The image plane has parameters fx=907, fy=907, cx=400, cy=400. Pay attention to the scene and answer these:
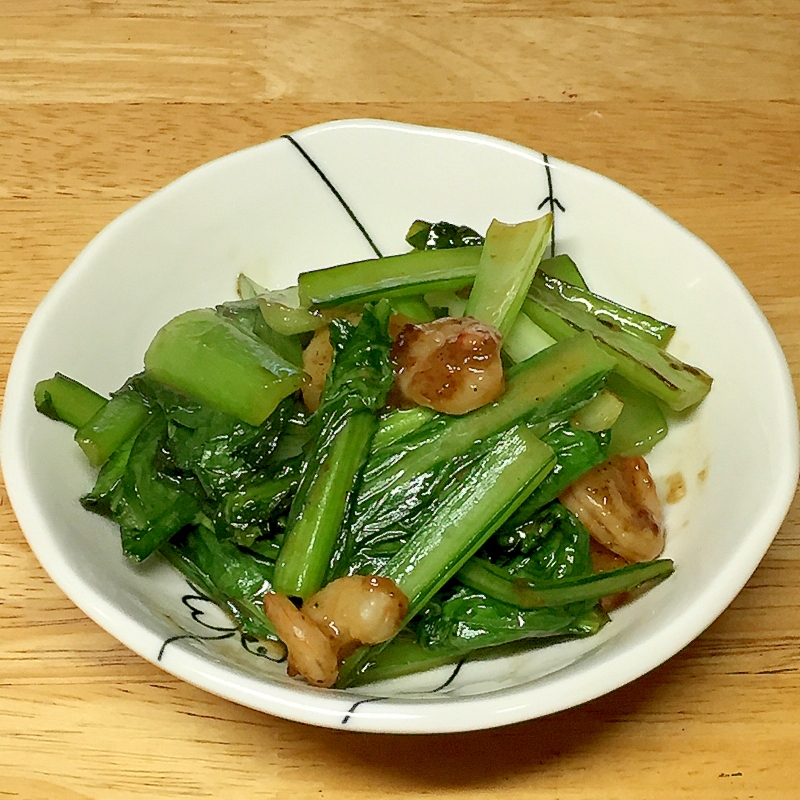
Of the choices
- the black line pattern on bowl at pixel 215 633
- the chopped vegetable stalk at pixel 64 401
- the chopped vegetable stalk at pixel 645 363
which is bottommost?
the black line pattern on bowl at pixel 215 633

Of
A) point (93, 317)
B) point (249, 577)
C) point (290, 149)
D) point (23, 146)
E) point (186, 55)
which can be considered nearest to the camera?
point (249, 577)

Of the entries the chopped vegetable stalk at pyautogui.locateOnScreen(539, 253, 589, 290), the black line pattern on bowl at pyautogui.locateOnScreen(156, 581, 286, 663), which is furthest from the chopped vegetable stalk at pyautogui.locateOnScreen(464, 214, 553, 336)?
the black line pattern on bowl at pyautogui.locateOnScreen(156, 581, 286, 663)

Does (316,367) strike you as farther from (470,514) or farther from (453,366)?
(470,514)

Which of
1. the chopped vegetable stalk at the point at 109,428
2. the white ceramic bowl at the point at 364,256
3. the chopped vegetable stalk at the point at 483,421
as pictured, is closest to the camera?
the white ceramic bowl at the point at 364,256

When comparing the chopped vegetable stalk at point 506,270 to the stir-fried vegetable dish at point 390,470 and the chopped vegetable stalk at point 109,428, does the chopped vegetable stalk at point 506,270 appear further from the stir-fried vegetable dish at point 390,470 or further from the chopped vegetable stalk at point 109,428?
the chopped vegetable stalk at point 109,428

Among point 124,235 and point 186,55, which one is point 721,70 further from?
point 124,235

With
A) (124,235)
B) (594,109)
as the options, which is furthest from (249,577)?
(594,109)

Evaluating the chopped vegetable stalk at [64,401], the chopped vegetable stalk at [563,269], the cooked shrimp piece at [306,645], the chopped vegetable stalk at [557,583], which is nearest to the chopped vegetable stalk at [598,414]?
the chopped vegetable stalk at [557,583]
